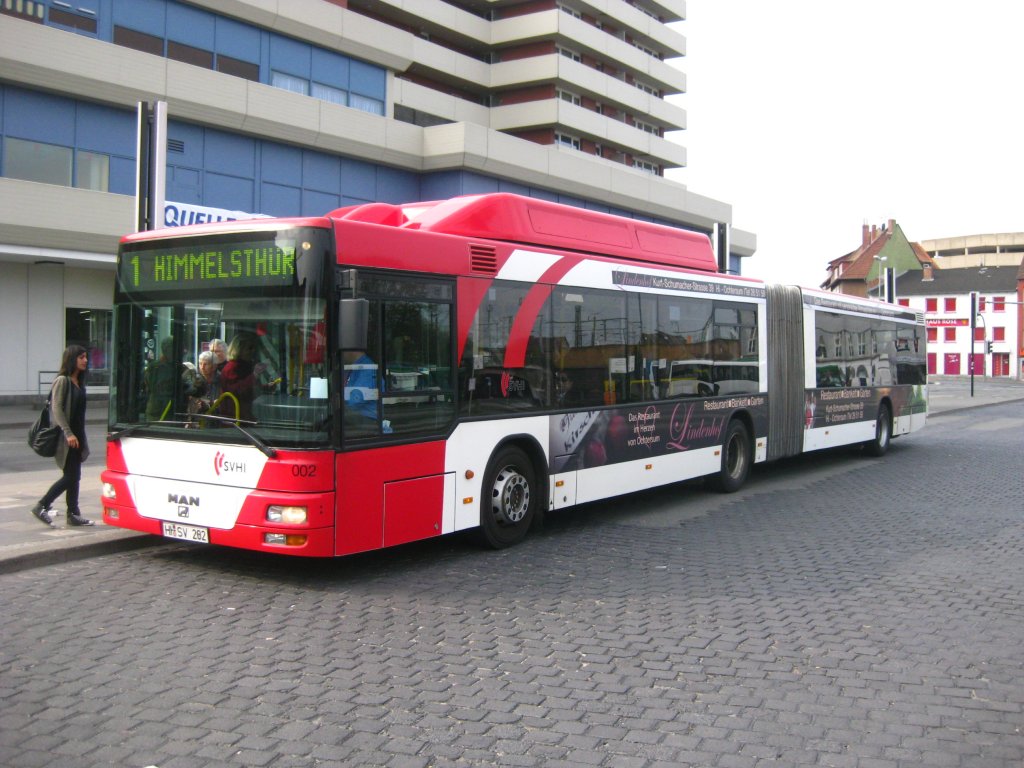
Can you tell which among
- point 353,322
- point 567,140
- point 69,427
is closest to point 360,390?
point 353,322

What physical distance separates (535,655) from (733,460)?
8.22 metres

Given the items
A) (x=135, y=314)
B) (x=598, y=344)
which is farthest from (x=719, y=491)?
(x=135, y=314)

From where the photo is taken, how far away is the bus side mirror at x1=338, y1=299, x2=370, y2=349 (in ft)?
22.5

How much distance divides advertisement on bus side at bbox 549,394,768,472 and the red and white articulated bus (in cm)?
3

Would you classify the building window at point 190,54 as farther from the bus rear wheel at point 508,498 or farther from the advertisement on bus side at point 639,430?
the bus rear wheel at point 508,498

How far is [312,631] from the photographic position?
Answer: 6.23 meters

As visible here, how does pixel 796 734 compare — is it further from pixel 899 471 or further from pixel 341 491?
pixel 899 471

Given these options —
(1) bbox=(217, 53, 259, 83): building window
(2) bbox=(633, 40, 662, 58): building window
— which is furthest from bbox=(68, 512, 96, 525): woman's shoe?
(2) bbox=(633, 40, 662, 58): building window

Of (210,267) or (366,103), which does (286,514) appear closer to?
(210,267)

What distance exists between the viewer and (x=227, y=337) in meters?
7.40

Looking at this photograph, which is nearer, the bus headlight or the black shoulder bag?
the bus headlight

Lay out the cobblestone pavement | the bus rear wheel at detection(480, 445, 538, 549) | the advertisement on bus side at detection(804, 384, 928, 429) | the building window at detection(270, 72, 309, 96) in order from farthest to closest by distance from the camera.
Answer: the building window at detection(270, 72, 309, 96), the advertisement on bus side at detection(804, 384, 928, 429), the bus rear wheel at detection(480, 445, 538, 549), the cobblestone pavement

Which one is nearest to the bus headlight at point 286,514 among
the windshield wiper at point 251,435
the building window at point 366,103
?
the windshield wiper at point 251,435

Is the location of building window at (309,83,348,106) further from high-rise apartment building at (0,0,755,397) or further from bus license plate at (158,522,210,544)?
bus license plate at (158,522,210,544)
